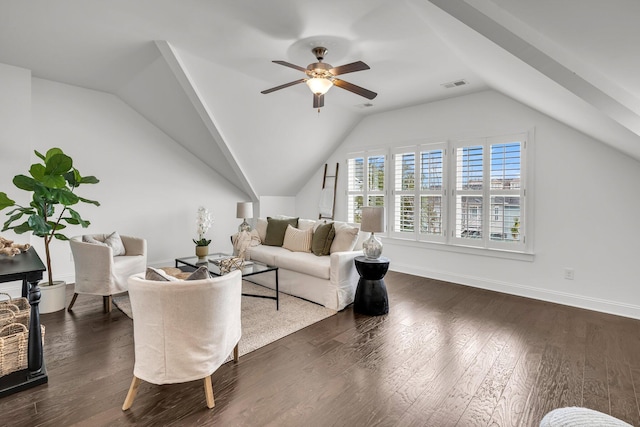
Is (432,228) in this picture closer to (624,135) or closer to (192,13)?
(624,135)

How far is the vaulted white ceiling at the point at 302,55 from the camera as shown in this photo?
1854mm

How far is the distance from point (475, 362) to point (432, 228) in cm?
269

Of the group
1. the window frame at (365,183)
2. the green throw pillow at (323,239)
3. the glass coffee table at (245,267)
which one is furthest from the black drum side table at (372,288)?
the window frame at (365,183)

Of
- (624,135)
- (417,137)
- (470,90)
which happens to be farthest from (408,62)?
(624,135)

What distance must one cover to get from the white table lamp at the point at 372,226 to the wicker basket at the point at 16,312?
2.94 m

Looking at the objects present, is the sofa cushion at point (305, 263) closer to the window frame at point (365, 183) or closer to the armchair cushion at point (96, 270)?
the armchair cushion at point (96, 270)

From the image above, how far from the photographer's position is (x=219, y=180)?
5.88 metres

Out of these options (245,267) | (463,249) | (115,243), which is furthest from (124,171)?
(463,249)

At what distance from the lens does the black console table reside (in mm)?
1992

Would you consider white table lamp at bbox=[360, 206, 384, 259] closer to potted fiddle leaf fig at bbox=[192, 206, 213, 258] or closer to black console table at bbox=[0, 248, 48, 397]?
potted fiddle leaf fig at bbox=[192, 206, 213, 258]

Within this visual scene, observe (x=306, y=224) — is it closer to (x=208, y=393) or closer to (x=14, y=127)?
(x=208, y=393)

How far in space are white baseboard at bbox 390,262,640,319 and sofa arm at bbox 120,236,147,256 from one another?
153 inches

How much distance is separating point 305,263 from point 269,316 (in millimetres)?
758

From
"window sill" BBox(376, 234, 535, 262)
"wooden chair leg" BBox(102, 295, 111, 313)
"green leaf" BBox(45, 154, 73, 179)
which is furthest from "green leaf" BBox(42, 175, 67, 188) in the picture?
"window sill" BBox(376, 234, 535, 262)
